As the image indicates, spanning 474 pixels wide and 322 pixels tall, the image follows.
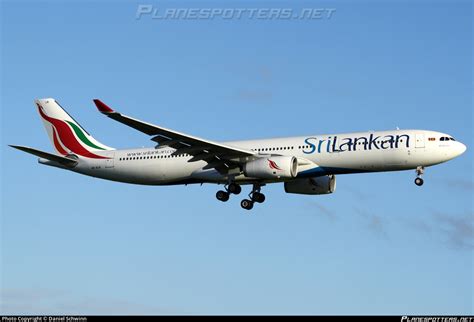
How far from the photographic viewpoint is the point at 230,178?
55969 mm

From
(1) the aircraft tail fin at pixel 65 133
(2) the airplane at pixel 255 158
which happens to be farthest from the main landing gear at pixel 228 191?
(1) the aircraft tail fin at pixel 65 133

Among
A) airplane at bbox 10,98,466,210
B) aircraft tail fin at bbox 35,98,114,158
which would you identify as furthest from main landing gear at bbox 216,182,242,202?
aircraft tail fin at bbox 35,98,114,158

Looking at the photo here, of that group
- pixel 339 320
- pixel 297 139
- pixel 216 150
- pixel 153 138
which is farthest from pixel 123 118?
pixel 339 320

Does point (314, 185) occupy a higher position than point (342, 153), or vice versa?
point (314, 185)

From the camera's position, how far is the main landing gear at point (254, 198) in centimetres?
5719

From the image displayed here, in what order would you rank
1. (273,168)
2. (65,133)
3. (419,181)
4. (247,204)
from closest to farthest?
(419,181), (273,168), (247,204), (65,133)

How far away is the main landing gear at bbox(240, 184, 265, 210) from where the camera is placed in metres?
57.2

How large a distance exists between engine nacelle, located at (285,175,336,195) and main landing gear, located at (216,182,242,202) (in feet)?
13.9

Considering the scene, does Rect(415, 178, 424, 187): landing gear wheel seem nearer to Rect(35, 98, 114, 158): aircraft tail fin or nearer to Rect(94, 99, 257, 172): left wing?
Rect(94, 99, 257, 172): left wing

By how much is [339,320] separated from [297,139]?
2177 cm

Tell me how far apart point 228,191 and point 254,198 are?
193 centimetres

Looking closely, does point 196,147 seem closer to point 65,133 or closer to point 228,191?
point 228,191

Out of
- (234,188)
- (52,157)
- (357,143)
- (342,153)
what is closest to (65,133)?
(52,157)

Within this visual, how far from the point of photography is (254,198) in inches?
2267
